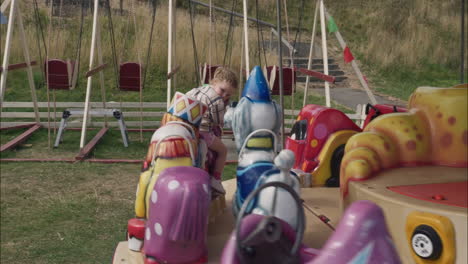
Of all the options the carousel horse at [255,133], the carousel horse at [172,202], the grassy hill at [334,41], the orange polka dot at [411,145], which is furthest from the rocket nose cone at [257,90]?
the grassy hill at [334,41]

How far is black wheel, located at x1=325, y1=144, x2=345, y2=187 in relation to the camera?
2715mm

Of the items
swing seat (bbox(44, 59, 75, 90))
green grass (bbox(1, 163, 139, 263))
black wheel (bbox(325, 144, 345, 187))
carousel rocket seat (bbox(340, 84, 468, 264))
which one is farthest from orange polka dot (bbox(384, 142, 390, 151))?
swing seat (bbox(44, 59, 75, 90))

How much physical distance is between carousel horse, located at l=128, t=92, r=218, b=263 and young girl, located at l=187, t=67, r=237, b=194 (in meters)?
0.42

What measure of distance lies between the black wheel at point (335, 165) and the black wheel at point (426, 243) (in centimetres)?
100

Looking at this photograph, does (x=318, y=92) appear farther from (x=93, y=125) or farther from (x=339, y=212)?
(x=339, y=212)

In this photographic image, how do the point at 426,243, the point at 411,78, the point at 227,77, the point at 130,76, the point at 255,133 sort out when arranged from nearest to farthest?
the point at 426,243 → the point at 255,133 → the point at 227,77 → the point at 130,76 → the point at 411,78

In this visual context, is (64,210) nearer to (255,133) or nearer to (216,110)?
(216,110)

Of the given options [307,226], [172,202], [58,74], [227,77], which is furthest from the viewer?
[58,74]

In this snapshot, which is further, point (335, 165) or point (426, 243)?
point (335, 165)

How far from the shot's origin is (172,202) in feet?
5.17

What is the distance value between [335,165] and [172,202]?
1.35 m

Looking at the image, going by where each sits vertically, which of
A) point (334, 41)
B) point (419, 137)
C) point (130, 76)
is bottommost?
point (419, 137)

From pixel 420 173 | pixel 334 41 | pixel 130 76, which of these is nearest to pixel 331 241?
pixel 420 173

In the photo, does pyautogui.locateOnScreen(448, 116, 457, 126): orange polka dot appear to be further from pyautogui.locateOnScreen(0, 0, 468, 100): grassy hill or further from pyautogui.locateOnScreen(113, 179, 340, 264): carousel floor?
pyautogui.locateOnScreen(0, 0, 468, 100): grassy hill
